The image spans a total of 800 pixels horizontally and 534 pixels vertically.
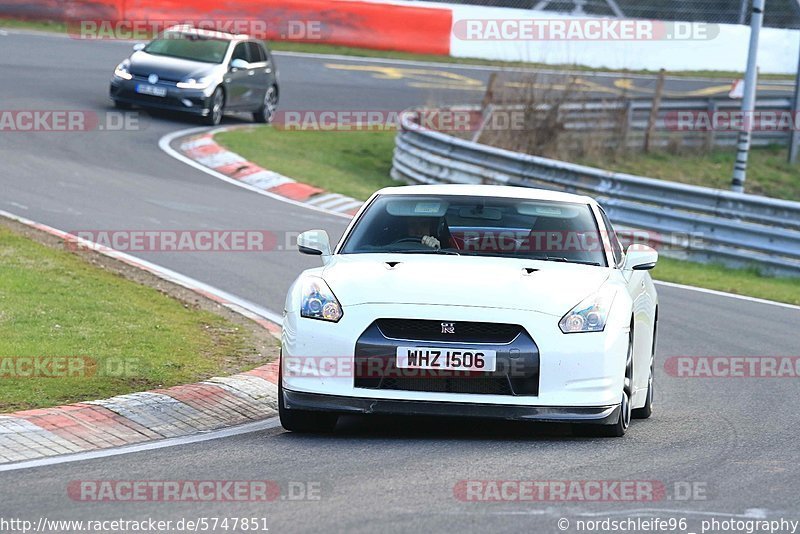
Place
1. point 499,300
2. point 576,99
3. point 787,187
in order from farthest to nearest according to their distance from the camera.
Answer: point 787,187, point 576,99, point 499,300

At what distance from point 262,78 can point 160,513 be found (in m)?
21.5

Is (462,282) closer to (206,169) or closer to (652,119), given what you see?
(206,169)

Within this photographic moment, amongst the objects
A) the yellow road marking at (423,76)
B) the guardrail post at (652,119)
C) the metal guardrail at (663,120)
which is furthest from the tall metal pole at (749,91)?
the yellow road marking at (423,76)

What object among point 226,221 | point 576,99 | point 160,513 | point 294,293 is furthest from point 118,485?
point 576,99

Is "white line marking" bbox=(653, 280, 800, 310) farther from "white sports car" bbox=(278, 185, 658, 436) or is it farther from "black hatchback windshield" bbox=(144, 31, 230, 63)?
"black hatchback windshield" bbox=(144, 31, 230, 63)

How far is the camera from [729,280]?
17.1m

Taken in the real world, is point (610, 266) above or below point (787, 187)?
above

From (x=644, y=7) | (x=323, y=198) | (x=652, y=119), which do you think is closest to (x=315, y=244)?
(x=323, y=198)

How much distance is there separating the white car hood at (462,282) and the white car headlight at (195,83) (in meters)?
17.0

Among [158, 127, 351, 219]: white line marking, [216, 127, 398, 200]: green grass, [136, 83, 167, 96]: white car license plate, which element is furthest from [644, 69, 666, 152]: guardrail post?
[136, 83, 167, 96]: white car license plate

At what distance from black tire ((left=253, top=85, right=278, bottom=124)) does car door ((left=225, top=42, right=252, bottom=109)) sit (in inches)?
19.6

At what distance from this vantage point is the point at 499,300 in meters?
7.71

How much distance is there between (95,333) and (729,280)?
357 inches

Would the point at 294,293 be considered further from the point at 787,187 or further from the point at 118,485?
the point at 787,187
